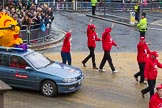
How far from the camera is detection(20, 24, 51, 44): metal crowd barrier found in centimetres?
2155

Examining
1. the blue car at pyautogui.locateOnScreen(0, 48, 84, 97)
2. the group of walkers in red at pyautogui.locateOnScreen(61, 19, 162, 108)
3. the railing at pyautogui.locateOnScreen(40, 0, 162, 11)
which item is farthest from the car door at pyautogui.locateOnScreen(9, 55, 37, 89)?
the railing at pyautogui.locateOnScreen(40, 0, 162, 11)

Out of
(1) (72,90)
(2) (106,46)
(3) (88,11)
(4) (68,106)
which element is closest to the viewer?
(4) (68,106)

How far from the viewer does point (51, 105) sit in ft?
40.9

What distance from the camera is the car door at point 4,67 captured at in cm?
1355

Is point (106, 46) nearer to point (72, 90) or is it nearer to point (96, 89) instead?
point (96, 89)

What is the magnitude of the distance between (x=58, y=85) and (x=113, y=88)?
232 cm

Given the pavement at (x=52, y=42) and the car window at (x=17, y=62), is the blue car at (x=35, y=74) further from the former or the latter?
the pavement at (x=52, y=42)

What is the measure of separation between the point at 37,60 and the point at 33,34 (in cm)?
842

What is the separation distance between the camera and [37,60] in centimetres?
1398

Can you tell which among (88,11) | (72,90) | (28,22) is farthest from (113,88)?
(88,11)

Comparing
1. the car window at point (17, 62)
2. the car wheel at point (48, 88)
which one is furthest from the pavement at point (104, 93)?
the car window at point (17, 62)

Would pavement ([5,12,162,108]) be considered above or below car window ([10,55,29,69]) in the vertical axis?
below

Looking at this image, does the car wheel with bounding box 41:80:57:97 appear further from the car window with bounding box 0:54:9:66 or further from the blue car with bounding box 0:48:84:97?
the car window with bounding box 0:54:9:66

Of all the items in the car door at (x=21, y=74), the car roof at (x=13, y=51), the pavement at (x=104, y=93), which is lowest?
the pavement at (x=104, y=93)
